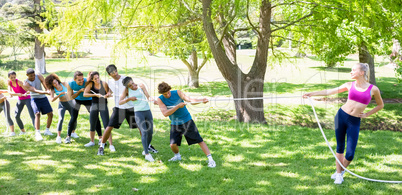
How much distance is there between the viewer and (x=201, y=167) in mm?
5770

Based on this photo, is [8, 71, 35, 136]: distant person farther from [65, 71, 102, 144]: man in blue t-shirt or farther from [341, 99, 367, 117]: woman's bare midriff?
[341, 99, 367, 117]: woman's bare midriff

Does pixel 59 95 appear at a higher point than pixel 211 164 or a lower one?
higher

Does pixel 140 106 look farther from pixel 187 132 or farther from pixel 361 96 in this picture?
pixel 361 96

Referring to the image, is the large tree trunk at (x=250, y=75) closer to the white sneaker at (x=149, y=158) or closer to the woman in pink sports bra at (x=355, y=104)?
the white sneaker at (x=149, y=158)

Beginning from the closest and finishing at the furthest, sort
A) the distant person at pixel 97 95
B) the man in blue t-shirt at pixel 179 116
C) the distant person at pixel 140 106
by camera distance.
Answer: the man in blue t-shirt at pixel 179 116, the distant person at pixel 140 106, the distant person at pixel 97 95

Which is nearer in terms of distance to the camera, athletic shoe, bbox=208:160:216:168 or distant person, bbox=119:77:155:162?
athletic shoe, bbox=208:160:216:168

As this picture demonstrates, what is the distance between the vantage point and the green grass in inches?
193

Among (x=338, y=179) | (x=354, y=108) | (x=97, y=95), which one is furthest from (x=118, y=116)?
(x=354, y=108)

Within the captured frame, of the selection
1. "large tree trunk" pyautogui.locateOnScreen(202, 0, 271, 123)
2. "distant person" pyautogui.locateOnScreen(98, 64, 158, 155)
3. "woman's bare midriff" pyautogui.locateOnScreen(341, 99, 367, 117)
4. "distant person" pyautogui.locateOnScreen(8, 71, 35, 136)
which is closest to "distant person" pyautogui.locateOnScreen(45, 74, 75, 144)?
"distant person" pyautogui.locateOnScreen(8, 71, 35, 136)

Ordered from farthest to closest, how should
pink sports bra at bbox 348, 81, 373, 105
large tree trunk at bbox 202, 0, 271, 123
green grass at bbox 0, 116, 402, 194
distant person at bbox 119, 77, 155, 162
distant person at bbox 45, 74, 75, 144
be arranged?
large tree trunk at bbox 202, 0, 271, 123 → distant person at bbox 45, 74, 75, 144 → distant person at bbox 119, 77, 155, 162 → green grass at bbox 0, 116, 402, 194 → pink sports bra at bbox 348, 81, 373, 105

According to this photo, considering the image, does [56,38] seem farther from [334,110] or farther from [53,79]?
[334,110]

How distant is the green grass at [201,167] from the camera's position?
4.89 meters

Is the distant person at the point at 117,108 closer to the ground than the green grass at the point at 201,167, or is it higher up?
higher up

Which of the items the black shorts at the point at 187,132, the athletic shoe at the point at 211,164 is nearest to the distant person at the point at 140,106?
the black shorts at the point at 187,132
